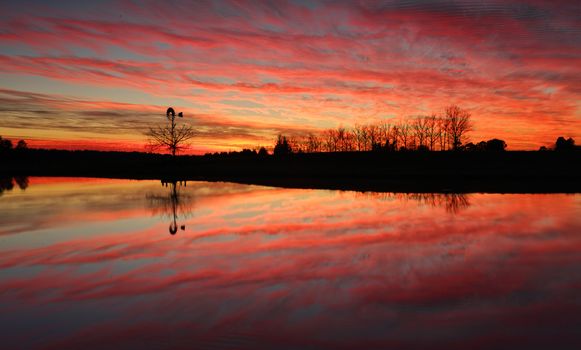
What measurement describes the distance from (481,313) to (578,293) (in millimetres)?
2379

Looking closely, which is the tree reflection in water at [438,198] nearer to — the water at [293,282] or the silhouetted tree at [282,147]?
the water at [293,282]

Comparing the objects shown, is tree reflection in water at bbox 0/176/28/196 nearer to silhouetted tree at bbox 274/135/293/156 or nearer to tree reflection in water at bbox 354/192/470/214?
tree reflection in water at bbox 354/192/470/214

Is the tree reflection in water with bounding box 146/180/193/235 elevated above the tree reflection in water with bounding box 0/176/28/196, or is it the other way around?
the tree reflection in water with bounding box 0/176/28/196

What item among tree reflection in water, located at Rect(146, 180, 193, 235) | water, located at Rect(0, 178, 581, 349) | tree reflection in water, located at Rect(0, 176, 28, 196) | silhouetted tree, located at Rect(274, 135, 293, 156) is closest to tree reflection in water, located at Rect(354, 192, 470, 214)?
water, located at Rect(0, 178, 581, 349)

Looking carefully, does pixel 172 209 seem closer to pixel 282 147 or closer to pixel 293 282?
pixel 293 282

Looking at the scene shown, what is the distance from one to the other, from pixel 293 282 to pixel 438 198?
57.9 feet

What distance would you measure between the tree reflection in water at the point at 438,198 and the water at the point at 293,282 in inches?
117

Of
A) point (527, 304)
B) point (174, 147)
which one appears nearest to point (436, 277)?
point (527, 304)

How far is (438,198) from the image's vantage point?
23.8 meters

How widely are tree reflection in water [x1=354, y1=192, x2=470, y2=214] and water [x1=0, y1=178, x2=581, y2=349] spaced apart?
2963 millimetres

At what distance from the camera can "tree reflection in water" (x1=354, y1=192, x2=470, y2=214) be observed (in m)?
20.2

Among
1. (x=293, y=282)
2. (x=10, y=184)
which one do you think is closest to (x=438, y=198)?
(x=293, y=282)

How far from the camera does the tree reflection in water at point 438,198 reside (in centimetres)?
2016

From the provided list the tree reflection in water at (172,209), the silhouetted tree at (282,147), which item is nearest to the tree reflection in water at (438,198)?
the tree reflection in water at (172,209)
